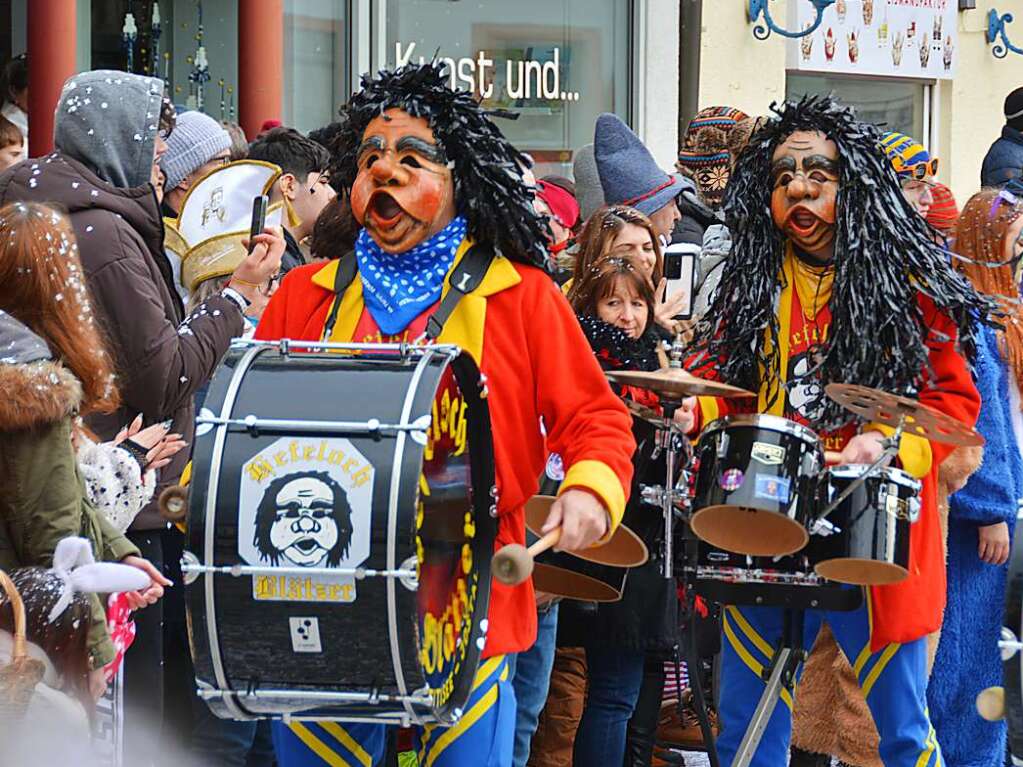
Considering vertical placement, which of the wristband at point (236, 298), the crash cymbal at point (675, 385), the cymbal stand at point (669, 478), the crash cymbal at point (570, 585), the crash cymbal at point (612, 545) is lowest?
the crash cymbal at point (570, 585)

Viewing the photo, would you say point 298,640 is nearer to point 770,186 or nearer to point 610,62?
point 770,186

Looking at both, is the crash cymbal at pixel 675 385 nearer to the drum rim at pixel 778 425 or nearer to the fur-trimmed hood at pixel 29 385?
the drum rim at pixel 778 425

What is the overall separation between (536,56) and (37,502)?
759 cm

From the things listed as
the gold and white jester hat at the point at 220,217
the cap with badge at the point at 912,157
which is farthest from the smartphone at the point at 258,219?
the cap with badge at the point at 912,157

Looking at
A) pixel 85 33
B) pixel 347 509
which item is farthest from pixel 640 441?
pixel 85 33

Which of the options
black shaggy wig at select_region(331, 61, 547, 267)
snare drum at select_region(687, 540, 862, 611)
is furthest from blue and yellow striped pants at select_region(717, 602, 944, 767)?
black shaggy wig at select_region(331, 61, 547, 267)

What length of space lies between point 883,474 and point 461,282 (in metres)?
1.09

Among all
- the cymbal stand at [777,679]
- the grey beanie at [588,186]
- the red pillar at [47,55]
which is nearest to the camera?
the cymbal stand at [777,679]

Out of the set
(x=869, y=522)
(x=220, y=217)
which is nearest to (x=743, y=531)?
(x=869, y=522)

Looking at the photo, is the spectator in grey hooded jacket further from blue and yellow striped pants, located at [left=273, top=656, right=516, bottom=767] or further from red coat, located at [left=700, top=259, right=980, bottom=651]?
red coat, located at [left=700, top=259, right=980, bottom=651]

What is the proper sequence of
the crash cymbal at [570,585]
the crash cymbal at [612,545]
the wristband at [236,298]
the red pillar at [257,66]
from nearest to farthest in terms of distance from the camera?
1. the crash cymbal at [612,545]
2. the crash cymbal at [570,585]
3. the wristband at [236,298]
4. the red pillar at [257,66]

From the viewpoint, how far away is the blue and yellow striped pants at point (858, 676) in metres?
4.11

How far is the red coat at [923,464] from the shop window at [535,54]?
244 inches

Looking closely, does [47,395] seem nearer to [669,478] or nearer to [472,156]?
[472,156]
